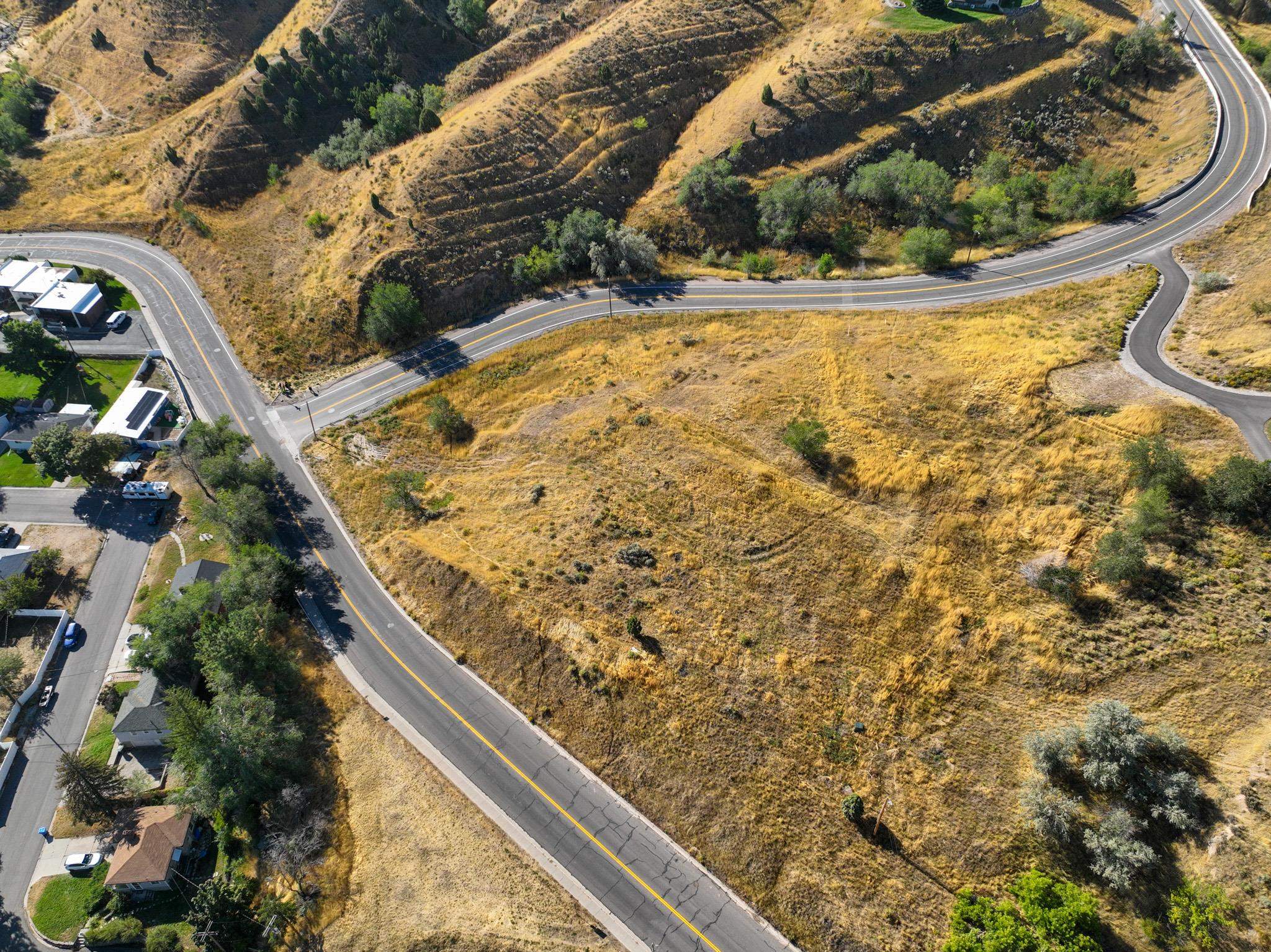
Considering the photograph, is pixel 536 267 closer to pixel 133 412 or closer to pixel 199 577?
pixel 133 412

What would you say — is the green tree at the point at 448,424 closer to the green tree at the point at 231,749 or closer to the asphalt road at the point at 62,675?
the asphalt road at the point at 62,675

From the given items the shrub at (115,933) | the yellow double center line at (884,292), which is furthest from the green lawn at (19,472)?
the shrub at (115,933)

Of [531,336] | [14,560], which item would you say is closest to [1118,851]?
[531,336]

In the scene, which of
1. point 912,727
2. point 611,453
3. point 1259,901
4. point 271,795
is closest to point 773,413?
point 611,453

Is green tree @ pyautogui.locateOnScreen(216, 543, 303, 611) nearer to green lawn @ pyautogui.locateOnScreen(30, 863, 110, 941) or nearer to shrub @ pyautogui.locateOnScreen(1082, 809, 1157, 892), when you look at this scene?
Answer: green lawn @ pyautogui.locateOnScreen(30, 863, 110, 941)

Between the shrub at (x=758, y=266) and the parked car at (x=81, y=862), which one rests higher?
the shrub at (x=758, y=266)

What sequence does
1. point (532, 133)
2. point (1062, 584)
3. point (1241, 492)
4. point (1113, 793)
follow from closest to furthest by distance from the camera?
point (1113, 793)
point (1241, 492)
point (1062, 584)
point (532, 133)
